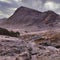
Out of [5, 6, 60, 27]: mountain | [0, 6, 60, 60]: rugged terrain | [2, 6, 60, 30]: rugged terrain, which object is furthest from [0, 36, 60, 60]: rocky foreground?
[5, 6, 60, 27]: mountain

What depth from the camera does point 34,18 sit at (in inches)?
4806

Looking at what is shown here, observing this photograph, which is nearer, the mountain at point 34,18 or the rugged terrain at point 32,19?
the rugged terrain at point 32,19

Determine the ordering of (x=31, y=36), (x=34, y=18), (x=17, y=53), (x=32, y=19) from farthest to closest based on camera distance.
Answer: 1. (x=32, y=19)
2. (x=34, y=18)
3. (x=31, y=36)
4. (x=17, y=53)

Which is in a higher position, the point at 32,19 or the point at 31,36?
the point at 32,19

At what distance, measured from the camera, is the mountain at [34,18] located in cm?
11534

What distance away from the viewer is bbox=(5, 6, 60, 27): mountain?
378 feet

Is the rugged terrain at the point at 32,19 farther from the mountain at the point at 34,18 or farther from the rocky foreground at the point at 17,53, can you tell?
the rocky foreground at the point at 17,53

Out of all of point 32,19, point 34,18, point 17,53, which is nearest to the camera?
point 17,53

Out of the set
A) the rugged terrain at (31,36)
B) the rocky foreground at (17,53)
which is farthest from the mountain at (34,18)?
the rocky foreground at (17,53)

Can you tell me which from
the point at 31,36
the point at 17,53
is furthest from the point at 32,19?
the point at 17,53

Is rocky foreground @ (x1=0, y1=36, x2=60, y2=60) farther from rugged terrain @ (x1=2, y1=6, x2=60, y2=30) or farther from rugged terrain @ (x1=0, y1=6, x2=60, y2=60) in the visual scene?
rugged terrain @ (x1=2, y1=6, x2=60, y2=30)

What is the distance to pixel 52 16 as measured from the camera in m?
120

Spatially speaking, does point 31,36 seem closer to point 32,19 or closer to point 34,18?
point 34,18

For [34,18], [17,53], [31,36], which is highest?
[34,18]
